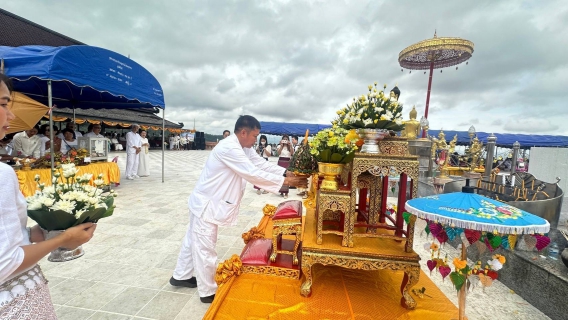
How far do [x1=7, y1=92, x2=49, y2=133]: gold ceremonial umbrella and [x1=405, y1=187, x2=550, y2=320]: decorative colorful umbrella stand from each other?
7325 mm

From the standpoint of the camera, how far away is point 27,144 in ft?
21.0

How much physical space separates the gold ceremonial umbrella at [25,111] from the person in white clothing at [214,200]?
5334 mm

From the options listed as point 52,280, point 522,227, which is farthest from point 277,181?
point 52,280

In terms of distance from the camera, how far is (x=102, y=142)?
24.2 feet

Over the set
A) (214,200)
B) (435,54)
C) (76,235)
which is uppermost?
(435,54)

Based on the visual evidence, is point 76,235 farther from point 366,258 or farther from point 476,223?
point 476,223

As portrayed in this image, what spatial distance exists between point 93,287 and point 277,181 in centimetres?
226

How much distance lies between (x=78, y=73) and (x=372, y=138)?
20.8ft

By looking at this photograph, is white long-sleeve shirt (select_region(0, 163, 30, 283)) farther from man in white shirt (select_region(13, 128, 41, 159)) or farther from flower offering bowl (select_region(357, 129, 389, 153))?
man in white shirt (select_region(13, 128, 41, 159))

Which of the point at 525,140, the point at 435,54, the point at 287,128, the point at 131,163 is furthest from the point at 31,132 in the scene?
the point at 525,140

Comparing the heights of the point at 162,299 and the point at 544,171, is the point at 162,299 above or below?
below

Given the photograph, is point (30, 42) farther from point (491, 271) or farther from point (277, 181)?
point (491, 271)

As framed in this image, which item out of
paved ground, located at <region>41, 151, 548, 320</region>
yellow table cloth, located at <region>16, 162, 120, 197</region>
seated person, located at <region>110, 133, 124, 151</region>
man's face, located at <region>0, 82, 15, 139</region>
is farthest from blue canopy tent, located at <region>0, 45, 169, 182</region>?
seated person, located at <region>110, 133, 124, 151</region>

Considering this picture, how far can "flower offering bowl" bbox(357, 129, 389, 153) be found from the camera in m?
2.24
